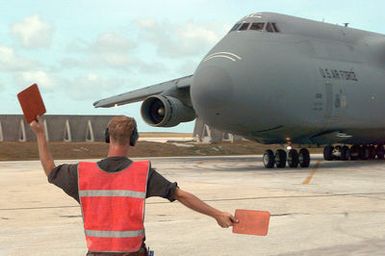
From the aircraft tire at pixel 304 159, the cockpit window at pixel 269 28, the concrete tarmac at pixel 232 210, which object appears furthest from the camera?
the aircraft tire at pixel 304 159

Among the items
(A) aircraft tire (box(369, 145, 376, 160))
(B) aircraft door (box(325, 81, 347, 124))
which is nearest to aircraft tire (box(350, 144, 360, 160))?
(A) aircraft tire (box(369, 145, 376, 160))

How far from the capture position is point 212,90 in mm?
19000

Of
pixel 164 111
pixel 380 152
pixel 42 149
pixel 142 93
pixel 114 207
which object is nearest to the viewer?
pixel 114 207

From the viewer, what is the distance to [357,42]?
80.4 ft

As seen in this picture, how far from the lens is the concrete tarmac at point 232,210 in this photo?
7098mm

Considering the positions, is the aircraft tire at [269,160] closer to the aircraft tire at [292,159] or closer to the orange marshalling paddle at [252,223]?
the aircraft tire at [292,159]

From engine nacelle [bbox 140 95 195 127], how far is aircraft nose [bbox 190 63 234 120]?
545 centimetres

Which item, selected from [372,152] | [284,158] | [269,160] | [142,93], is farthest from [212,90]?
[372,152]

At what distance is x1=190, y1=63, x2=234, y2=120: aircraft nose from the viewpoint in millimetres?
18906

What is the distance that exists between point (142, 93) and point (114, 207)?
26877 millimetres

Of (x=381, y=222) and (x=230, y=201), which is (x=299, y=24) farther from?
(x=381, y=222)

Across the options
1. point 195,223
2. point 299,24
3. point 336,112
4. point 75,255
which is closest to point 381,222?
point 195,223

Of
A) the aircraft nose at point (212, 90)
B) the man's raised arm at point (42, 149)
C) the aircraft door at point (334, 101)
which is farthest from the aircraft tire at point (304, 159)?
the man's raised arm at point (42, 149)

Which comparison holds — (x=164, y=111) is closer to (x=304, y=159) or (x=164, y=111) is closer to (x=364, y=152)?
(x=304, y=159)
